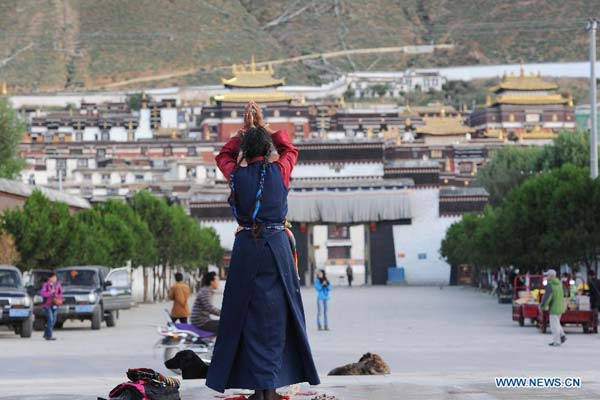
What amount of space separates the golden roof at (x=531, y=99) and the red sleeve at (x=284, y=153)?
143 metres

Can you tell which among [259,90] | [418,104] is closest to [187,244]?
[259,90]

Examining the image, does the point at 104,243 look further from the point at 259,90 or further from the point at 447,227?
the point at 259,90

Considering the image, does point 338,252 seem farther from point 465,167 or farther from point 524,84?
point 524,84

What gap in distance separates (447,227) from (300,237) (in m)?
7.94

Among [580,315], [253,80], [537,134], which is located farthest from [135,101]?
[580,315]

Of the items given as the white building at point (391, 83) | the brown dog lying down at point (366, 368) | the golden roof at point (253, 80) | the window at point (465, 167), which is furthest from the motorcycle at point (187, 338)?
the white building at point (391, 83)

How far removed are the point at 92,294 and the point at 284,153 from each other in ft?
72.6

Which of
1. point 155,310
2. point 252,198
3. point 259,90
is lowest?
point 155,310

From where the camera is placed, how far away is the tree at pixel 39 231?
131ft

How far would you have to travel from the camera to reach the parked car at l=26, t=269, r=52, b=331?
32200 mm

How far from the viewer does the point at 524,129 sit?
15288 cm

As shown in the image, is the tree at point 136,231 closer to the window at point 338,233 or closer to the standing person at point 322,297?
the standing person at point 322,297

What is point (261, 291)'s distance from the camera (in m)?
11.1

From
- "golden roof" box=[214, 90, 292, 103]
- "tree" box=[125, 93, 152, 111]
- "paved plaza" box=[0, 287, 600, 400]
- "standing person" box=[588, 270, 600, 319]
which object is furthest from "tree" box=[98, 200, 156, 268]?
"tree" box=[125, 93, 152, 111]
